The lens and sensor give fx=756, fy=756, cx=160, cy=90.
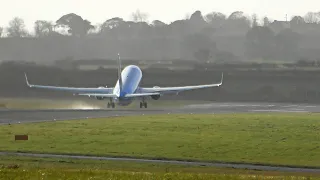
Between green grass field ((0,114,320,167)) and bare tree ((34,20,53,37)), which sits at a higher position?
bare tree ((34,20,53,37))

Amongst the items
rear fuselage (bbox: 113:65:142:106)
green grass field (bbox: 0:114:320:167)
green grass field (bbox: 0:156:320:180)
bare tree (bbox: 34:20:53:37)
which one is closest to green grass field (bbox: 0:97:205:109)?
rear fuselage (bbox: 113:65:142:106)

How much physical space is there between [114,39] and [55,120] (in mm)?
106705

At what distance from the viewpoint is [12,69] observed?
138250mm

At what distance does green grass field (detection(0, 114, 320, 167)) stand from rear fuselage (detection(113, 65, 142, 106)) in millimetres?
23986

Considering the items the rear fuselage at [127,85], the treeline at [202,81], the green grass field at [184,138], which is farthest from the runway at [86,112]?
the treeline at [202,81]

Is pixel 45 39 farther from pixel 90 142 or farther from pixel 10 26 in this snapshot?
pixel 90 142

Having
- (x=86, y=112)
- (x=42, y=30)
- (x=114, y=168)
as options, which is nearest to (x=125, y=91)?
(x=86, y=112)

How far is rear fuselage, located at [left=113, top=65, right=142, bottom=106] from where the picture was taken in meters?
112

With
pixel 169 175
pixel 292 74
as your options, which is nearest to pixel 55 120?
pixel 169 175

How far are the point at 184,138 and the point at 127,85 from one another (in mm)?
47994

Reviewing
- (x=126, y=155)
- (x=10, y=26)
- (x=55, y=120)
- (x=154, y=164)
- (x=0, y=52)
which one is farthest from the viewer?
(x=10, y=26)

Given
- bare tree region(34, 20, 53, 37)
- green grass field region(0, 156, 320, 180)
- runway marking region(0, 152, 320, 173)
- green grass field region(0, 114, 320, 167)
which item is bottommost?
green grass field region(0, 114, 320, 167)

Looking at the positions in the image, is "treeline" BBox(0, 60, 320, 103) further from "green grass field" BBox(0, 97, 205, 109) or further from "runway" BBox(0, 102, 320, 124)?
"runway" BBox(0, 102, 320, 124)

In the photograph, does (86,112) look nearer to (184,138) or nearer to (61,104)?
(61,104)
